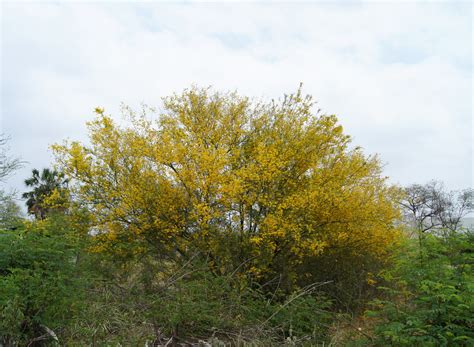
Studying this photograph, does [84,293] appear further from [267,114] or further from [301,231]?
[267,114]

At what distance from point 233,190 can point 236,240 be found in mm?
1210

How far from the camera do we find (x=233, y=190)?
800 centimetres

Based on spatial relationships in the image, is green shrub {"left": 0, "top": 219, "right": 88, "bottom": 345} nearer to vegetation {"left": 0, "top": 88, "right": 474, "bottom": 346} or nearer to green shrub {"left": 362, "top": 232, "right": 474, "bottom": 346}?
vegetation {"left": 0, "top": 88, "right": 474, "bottom": 346}

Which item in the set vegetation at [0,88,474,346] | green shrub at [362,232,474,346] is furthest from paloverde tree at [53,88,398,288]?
green shrub at [362,232,474,346]

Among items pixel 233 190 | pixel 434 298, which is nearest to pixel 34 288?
pixel 233 190

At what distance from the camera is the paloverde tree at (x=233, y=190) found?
8406mm

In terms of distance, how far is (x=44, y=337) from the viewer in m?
5.11

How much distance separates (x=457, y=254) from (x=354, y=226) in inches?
112

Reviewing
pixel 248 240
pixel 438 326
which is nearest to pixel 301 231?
pixel 248 240

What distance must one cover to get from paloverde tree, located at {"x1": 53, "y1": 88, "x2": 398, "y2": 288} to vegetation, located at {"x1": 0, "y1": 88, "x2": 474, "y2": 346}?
0.03 meters

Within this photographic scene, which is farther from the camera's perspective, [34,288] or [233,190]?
[233,190]

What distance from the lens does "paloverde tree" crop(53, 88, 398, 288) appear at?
27.6ft

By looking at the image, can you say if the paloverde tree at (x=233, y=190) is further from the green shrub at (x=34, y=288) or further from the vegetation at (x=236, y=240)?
the green shrub at (x=34, y=288)

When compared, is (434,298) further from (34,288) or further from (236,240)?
(34,288)
